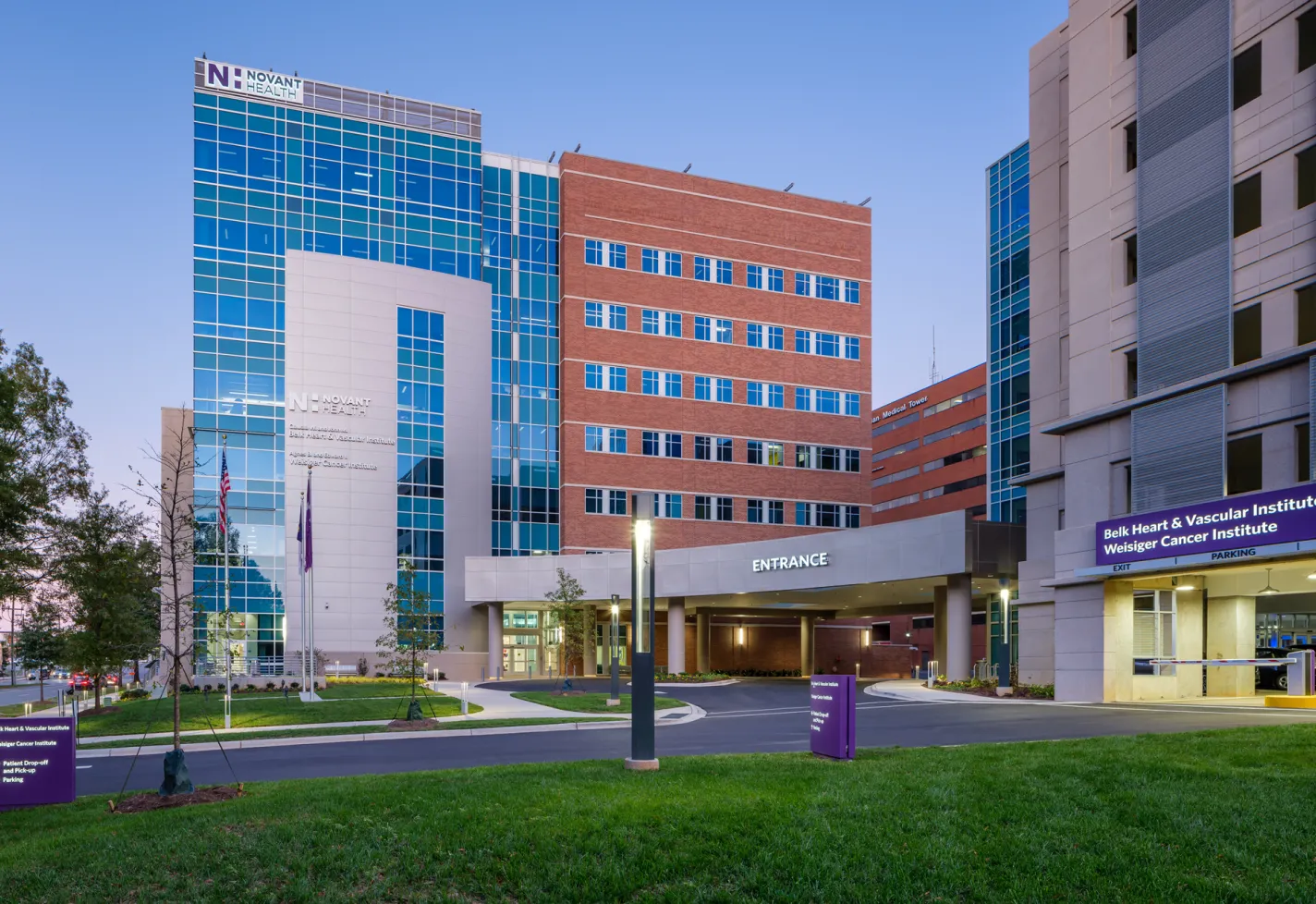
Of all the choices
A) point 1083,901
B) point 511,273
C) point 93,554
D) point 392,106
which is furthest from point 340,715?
point 392,106

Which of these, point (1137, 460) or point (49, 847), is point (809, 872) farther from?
point (1137, 460)

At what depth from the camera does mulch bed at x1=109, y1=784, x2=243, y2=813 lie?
13.1m

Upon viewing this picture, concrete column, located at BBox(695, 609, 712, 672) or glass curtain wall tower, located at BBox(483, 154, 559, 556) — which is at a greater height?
glass curtain wall tower, located at BBox(483, 154, 559, 556)

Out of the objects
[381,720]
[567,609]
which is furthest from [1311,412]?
[567,609]

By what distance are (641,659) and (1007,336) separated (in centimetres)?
3993

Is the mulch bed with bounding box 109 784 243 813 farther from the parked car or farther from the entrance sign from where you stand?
the entrance sign

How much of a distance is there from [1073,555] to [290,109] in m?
54.9

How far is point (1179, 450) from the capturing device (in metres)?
29.2

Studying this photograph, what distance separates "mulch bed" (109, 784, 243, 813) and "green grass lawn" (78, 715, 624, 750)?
1097 cm

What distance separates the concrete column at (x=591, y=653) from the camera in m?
65.4

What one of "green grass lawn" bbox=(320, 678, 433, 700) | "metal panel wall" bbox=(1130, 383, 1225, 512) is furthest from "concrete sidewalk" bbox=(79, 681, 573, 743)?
"metal panel wall" bbox=(1130, 383, 1225, 512)

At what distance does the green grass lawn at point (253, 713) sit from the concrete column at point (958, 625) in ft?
67.0

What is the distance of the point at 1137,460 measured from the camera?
3066 cm

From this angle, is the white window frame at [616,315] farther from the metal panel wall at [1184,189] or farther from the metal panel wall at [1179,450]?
the metal panel wall at [1179,450]
